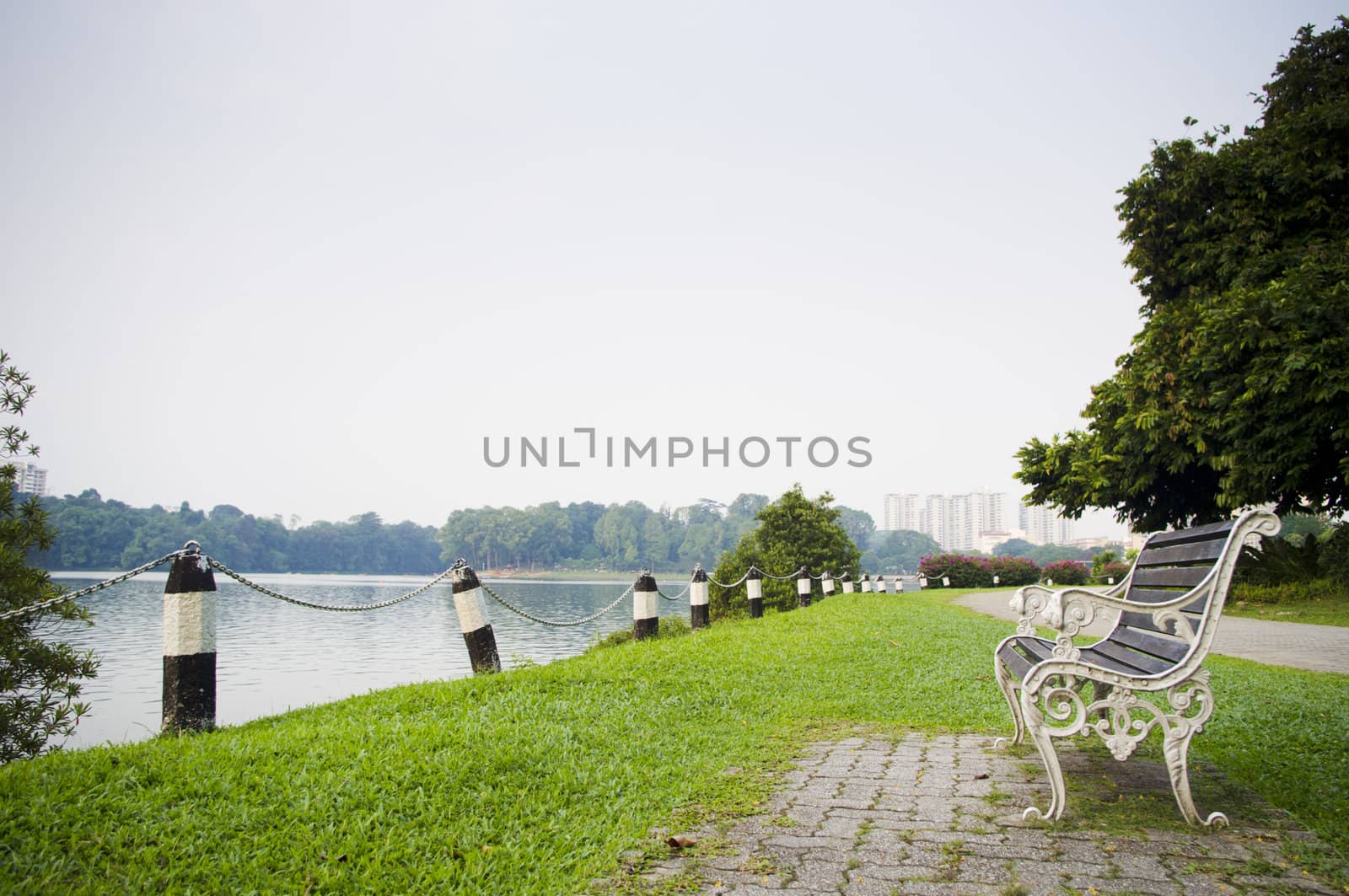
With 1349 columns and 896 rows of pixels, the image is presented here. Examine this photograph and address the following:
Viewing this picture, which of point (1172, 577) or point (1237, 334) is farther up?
point (1237, 334)

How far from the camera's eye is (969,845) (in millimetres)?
3189

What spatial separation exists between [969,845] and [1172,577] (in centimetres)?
196

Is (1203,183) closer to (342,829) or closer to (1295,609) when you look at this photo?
(1295,609)

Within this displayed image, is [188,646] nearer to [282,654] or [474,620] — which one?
[474,620]

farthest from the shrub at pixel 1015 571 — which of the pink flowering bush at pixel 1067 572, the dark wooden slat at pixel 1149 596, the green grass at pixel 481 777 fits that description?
the dark wooden slat at pixel 1149 596

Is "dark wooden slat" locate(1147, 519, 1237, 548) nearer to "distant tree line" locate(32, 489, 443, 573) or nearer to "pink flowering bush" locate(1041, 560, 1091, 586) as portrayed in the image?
"distant tree line" locate(32, 489, 443, 573)

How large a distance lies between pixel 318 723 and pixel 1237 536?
189 inches

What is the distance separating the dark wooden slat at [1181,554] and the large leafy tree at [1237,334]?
34.5 ft

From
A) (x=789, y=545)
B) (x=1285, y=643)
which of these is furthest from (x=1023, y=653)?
(x=789, y=545)

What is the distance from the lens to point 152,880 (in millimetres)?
2512

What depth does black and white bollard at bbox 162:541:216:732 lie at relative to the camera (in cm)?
442

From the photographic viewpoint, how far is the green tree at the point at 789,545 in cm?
2889

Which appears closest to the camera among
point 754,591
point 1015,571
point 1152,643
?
point 1152,643

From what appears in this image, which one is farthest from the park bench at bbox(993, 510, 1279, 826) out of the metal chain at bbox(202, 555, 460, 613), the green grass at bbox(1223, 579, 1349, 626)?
the green grass at bbox(1223, 579, 1349, 626)
